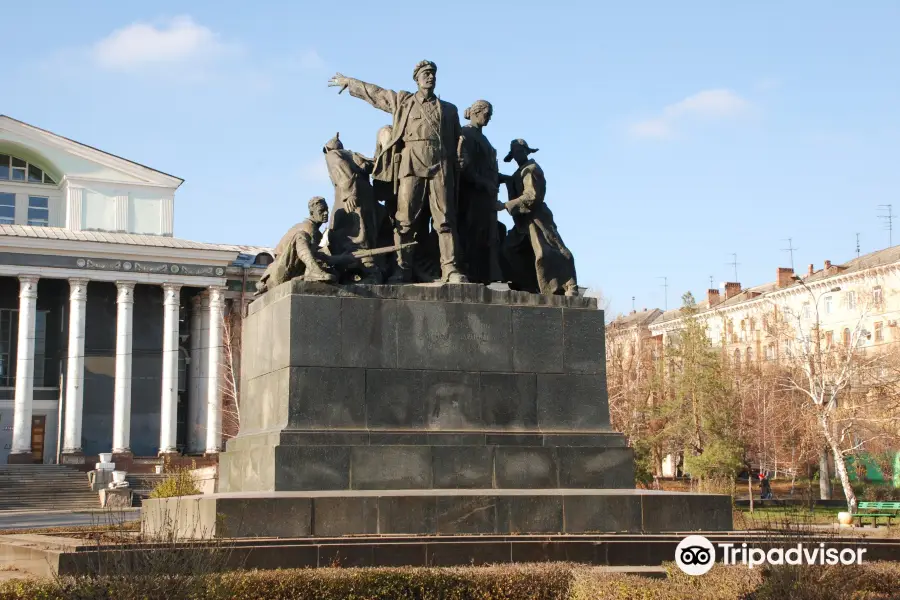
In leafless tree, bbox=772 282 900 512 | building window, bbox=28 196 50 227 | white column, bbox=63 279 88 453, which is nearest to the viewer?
leafless tree, bbox=772 282 900 512

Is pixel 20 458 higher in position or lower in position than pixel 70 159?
lower

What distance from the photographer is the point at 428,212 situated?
14.1 metres

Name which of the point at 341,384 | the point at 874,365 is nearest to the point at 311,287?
the point at 341,384

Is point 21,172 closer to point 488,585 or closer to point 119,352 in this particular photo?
point 119,352

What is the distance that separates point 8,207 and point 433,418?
56.3 m

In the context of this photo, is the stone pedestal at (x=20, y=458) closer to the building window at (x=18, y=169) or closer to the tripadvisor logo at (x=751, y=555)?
the building window at (x=18, y=169)

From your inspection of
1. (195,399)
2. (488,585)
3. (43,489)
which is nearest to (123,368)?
(195,399)

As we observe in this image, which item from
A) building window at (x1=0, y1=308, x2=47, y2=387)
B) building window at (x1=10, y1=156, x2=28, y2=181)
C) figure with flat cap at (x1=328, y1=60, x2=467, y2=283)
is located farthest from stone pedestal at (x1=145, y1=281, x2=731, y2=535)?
building window at (x1=10, y1=156, x2=28, y2=181)

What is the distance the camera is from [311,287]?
41.3ft

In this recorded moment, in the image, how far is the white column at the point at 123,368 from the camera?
58.2 m

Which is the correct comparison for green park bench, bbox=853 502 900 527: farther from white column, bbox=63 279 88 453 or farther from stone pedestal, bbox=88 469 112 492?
white column, bbox=63 279 88 453

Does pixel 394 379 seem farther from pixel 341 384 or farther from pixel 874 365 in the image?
pixel 874 365

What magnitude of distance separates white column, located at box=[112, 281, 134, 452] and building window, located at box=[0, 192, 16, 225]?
7988mm

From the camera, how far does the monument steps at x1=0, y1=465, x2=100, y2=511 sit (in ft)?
147
